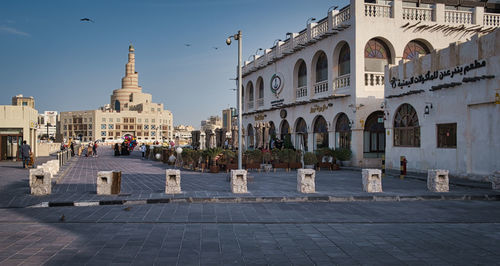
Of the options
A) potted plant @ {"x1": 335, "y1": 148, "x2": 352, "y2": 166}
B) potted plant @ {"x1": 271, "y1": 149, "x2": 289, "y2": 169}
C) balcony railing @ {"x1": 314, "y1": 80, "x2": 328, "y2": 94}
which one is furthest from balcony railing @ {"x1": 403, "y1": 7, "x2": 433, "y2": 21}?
potted plant @ {"x1": 271, "y1": 149, "x2": 289, "y2": 169}

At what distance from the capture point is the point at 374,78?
2388cm

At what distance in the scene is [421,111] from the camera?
18953 mm

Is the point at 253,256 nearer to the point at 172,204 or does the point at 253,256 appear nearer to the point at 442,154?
the point at 172,204

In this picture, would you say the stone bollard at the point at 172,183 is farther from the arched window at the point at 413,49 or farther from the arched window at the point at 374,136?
the arched window at the point at 413,49

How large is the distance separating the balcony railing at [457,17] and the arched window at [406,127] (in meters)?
8.15

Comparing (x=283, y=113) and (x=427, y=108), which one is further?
(x=283, y=113)

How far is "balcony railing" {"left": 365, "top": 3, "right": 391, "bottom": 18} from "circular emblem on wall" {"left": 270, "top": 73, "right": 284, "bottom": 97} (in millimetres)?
11436

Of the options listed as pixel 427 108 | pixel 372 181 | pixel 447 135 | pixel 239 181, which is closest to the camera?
pixel 239 181

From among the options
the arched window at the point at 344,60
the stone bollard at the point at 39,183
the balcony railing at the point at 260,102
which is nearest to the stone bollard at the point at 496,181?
the arched window at the point at 344,60

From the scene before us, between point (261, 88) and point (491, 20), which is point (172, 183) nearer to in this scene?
point (491, 20)

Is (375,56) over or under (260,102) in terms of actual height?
over

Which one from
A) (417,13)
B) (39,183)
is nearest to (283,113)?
(417,13)

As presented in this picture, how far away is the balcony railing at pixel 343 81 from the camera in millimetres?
24619

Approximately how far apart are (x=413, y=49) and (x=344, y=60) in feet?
13.9
